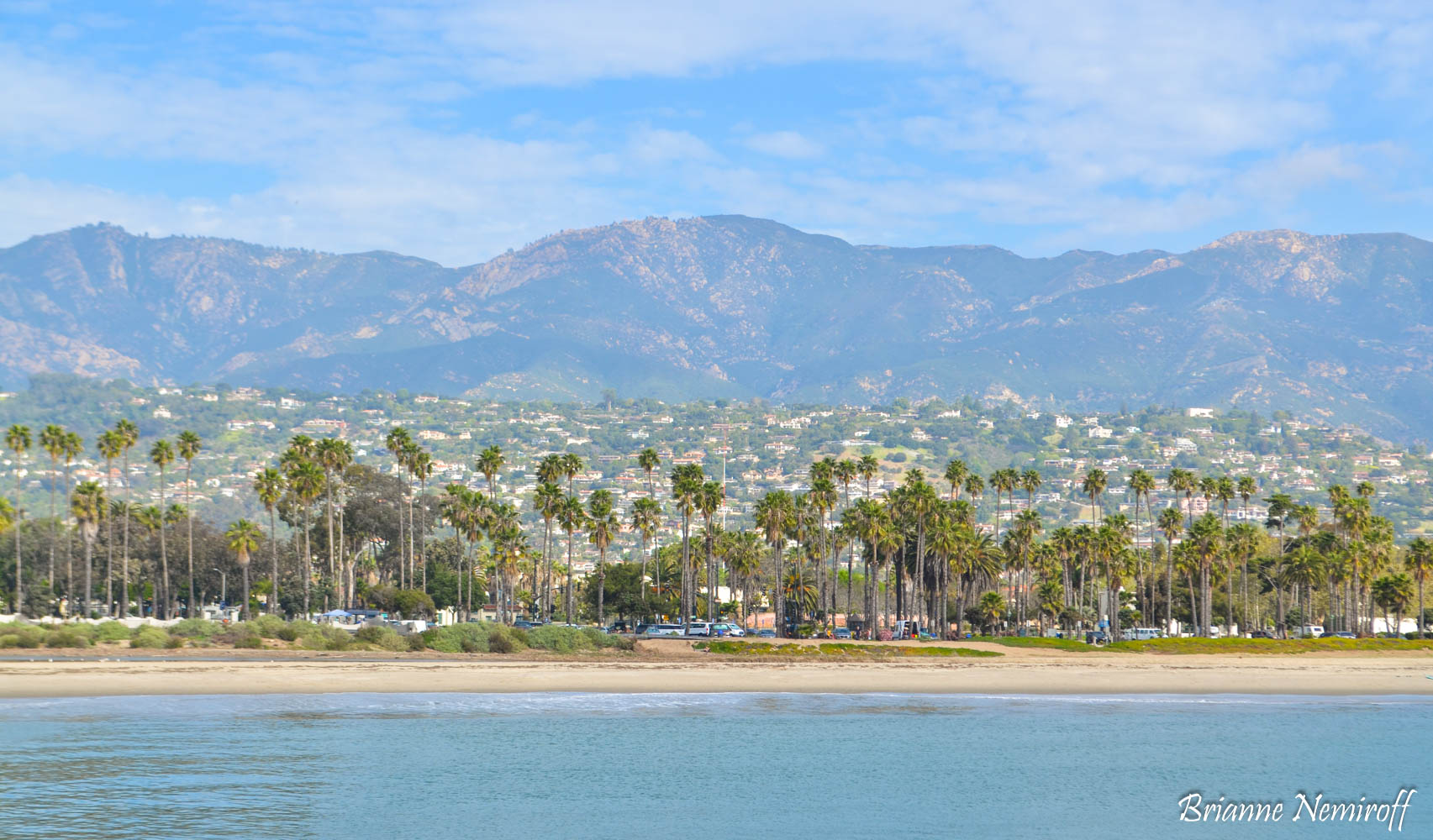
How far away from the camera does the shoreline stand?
61938mm

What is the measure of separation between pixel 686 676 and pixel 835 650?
63.5 ft

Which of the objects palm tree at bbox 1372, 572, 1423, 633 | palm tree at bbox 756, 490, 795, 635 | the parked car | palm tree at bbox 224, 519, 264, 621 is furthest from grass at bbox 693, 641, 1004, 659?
palm tree at bbox 1372, 572, 1423, 633

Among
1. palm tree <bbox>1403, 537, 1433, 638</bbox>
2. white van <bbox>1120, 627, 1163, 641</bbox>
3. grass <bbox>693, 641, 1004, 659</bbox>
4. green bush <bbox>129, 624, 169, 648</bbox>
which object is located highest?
palm tree <bbox>1403, 537, 1433, 638</bbox>

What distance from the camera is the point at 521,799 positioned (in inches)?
1553

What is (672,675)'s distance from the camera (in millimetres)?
72812

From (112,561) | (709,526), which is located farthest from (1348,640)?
(112,561)

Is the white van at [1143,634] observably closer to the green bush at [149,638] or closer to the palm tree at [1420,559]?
the palm tree at [1420,559]

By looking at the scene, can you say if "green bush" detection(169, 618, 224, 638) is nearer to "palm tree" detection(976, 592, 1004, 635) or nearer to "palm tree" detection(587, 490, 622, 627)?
"palm tree" detection(587, 490, 622, 627)

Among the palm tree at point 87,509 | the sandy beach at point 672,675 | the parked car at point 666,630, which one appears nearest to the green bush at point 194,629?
the sandy beach at point 672,675

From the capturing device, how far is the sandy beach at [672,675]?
204ft

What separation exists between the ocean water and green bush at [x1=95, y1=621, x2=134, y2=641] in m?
23.7

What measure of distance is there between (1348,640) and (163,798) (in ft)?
299
